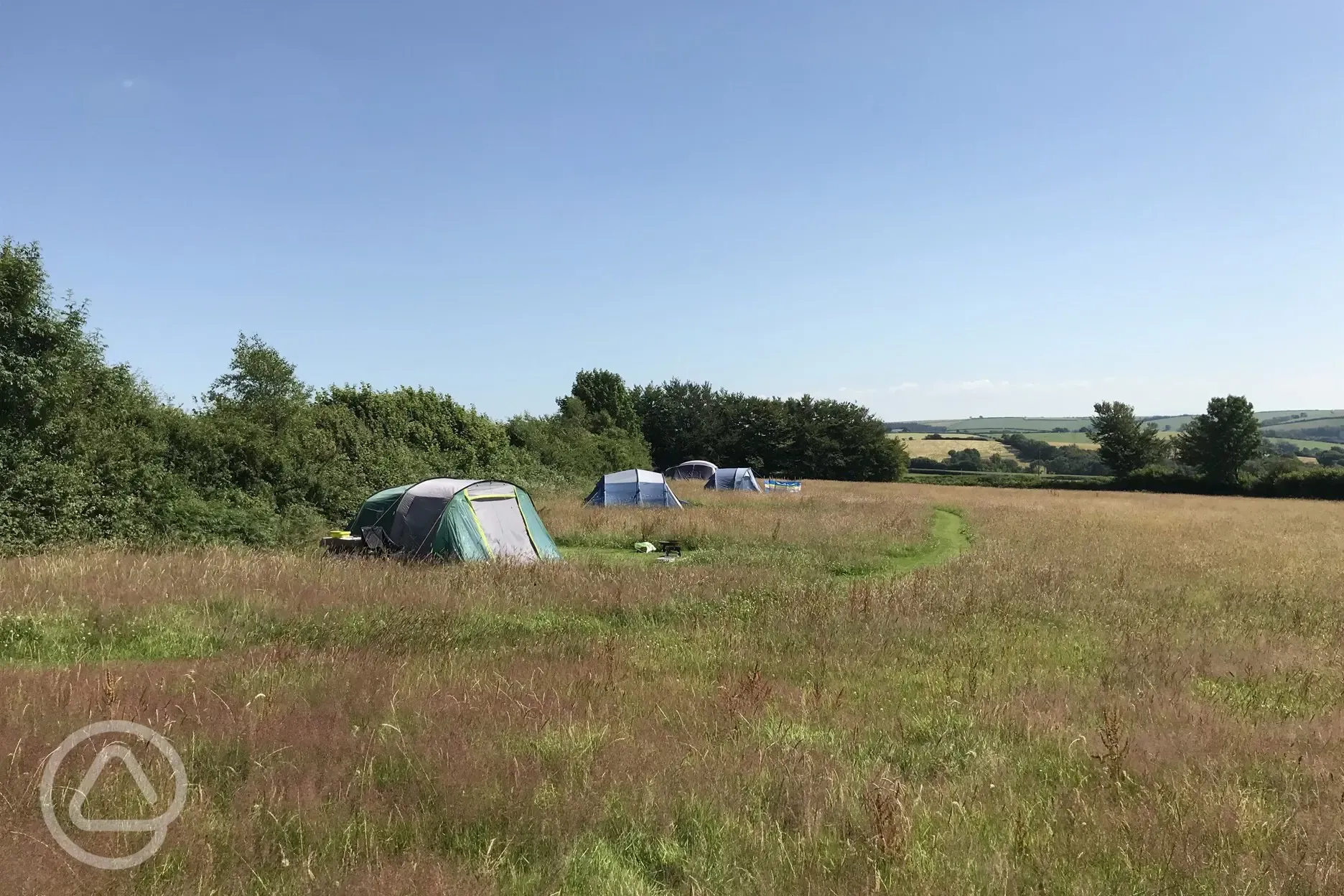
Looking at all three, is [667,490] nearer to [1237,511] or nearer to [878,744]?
[878,744]

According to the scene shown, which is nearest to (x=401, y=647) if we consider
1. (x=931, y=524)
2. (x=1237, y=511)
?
(x=931, y=524)

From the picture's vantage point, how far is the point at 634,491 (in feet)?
96.9

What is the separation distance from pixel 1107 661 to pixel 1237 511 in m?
33.8

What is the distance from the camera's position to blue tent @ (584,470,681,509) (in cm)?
2938

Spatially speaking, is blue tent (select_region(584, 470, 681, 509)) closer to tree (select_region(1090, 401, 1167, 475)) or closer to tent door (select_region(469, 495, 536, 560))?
tent door (select_region(469, 495, 536, 560))

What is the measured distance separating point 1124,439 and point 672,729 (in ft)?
242

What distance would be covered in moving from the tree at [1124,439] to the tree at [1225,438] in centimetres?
343

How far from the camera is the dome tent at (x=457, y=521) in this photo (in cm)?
1400

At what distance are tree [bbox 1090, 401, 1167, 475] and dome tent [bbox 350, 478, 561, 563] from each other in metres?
66.5

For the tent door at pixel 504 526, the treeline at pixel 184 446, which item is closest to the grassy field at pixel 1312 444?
the treeline at pixel 184 446

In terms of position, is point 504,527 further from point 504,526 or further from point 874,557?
point 874,557

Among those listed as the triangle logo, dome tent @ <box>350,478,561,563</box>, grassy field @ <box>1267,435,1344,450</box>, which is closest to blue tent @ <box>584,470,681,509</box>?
dome tent @ <box>350,478,561,563</box>

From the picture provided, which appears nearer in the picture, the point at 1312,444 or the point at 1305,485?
the point at 1305,485

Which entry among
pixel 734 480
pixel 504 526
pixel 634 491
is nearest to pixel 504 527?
pixel 504 526
